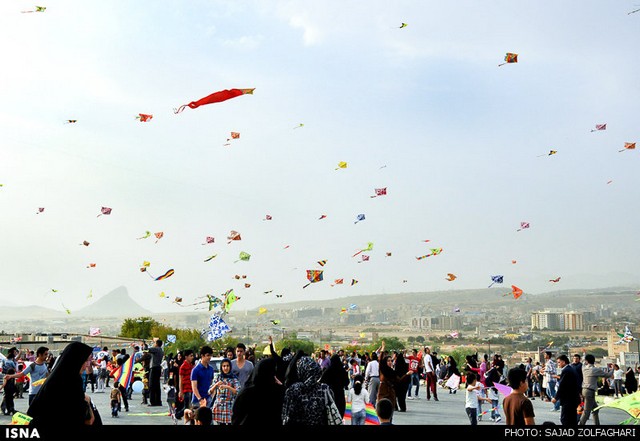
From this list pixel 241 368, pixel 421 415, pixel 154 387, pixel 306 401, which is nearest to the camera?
pixel 306 401

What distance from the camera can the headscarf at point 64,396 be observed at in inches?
236

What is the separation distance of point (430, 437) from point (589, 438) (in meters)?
1.30

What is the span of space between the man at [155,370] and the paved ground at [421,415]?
0.38m

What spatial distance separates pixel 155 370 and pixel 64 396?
39.7 feet

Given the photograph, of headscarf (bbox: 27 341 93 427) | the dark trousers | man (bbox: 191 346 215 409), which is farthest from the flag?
headscarf (bbox: 27 341 93 427)

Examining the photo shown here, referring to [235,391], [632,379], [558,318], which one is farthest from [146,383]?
[558,318]

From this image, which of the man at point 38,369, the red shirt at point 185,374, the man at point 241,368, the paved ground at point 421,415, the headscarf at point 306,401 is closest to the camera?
the headscarf at point 306,401

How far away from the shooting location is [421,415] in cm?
1691

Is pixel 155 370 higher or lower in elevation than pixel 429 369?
higher

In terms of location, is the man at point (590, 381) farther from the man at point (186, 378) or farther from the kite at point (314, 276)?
the kite at point (314, 276)

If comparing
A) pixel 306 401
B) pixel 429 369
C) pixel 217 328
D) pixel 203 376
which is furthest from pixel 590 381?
pixel 217 328

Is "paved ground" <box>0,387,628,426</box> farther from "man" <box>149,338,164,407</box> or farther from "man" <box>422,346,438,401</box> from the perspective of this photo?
"man" <box>422,346,438,401</box>

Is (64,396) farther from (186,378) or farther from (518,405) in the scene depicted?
(186,378)

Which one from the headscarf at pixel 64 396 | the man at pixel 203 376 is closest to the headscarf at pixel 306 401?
the headscarf at pixel 64 396
